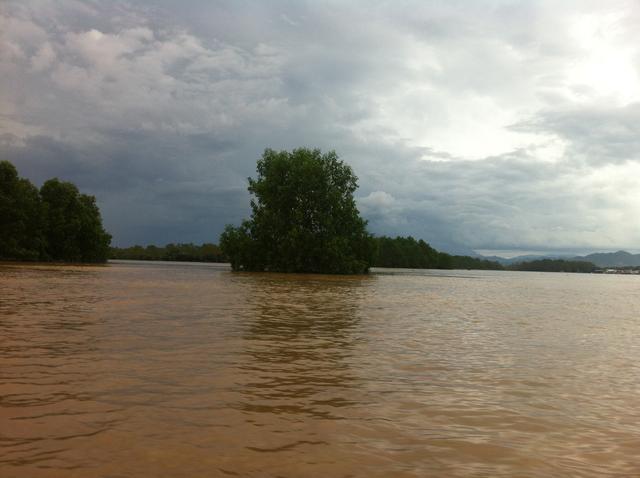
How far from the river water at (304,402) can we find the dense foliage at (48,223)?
65064 millimetres

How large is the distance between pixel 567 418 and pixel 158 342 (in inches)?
306

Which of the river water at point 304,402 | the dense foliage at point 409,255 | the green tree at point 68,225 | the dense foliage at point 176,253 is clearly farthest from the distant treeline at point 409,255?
the river water at point 304,402

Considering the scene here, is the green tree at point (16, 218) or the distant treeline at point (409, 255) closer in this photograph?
the green tree at point (16, 218)

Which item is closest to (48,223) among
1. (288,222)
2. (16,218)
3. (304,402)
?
(16,218)

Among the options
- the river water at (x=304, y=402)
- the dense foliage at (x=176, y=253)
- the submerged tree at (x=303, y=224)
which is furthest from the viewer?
the dense foliage at (x=176, y=253)

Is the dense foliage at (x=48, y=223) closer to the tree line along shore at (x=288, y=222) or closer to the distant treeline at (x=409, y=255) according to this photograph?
the tree line along shore at (x=288, y=222)

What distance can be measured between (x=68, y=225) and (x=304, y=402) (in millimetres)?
84852

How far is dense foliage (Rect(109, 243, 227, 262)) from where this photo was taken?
528 ft

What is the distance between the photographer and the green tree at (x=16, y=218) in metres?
68.2

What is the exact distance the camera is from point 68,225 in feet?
266

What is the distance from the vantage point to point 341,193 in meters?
69.5

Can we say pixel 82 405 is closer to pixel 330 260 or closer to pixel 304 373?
pixel 304 373

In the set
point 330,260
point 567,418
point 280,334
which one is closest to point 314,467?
point 567,418

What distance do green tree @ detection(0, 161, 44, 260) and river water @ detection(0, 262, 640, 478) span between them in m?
64.5
